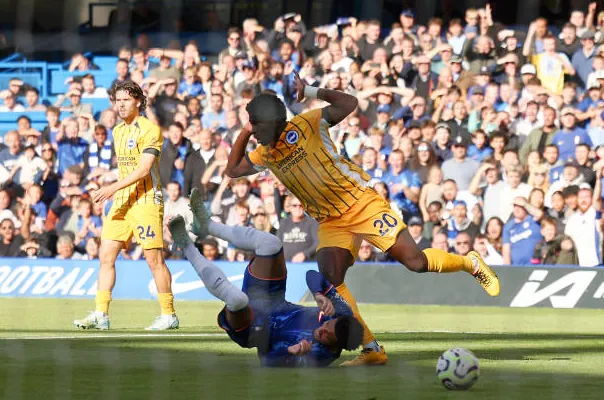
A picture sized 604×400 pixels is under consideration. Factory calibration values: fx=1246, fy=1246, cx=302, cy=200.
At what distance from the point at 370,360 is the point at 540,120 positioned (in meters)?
9.80

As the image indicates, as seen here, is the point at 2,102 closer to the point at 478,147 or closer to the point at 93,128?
the point at 93,128

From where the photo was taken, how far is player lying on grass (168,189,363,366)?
7.97m

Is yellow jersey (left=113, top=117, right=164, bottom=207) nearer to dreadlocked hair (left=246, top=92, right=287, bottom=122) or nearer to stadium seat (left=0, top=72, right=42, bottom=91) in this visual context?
dreadlocked hair (left=246, top=92, right=287, bottom=122)

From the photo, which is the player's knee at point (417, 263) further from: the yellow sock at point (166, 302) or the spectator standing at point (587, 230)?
the spectator standing at point (587, 230)

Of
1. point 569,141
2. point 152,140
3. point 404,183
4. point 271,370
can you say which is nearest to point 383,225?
point 271,370

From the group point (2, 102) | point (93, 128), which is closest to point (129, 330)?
point (93, 128)

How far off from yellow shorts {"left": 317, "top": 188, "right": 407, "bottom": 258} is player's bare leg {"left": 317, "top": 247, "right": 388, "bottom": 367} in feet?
0.23

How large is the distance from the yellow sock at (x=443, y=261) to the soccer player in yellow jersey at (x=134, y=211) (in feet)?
11.1

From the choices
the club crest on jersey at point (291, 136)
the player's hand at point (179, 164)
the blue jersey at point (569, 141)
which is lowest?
the player's hand at point (179, 164)

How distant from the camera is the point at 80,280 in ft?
58.3

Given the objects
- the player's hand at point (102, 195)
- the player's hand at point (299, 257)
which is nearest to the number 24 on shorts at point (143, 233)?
the player's hand at point (102, 195)

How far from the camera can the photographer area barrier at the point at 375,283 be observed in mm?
15688

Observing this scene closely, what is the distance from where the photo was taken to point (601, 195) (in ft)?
53.6

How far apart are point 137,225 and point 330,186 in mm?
3358
